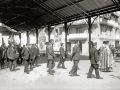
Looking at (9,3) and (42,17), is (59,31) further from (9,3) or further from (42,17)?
(9,3)

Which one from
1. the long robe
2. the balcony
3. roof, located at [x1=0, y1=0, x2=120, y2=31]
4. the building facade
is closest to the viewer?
the long robe

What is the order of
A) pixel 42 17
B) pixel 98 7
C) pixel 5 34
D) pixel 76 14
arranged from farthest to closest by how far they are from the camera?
pixel 42 17
pixel 5 34
pixel 76 14
pixel 98 7

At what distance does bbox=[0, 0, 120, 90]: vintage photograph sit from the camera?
243 inches

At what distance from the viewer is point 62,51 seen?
9438 mm

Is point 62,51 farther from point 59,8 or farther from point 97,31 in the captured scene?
point 97,31

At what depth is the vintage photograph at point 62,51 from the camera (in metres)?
6.17

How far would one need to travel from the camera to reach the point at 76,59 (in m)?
7.13

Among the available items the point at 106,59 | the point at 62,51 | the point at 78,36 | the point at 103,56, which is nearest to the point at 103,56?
the point at 103,56

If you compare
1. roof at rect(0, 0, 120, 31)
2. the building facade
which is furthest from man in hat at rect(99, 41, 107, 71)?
the building facade

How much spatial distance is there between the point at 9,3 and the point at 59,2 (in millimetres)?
5866

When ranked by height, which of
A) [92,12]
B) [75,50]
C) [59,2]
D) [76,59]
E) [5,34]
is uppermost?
[59,2]

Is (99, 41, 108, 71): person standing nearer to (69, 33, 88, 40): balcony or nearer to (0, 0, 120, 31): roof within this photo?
(0, 0, 120, 31): roof

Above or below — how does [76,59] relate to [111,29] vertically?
below

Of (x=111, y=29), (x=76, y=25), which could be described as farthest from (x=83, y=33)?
(x=111, y=29)
